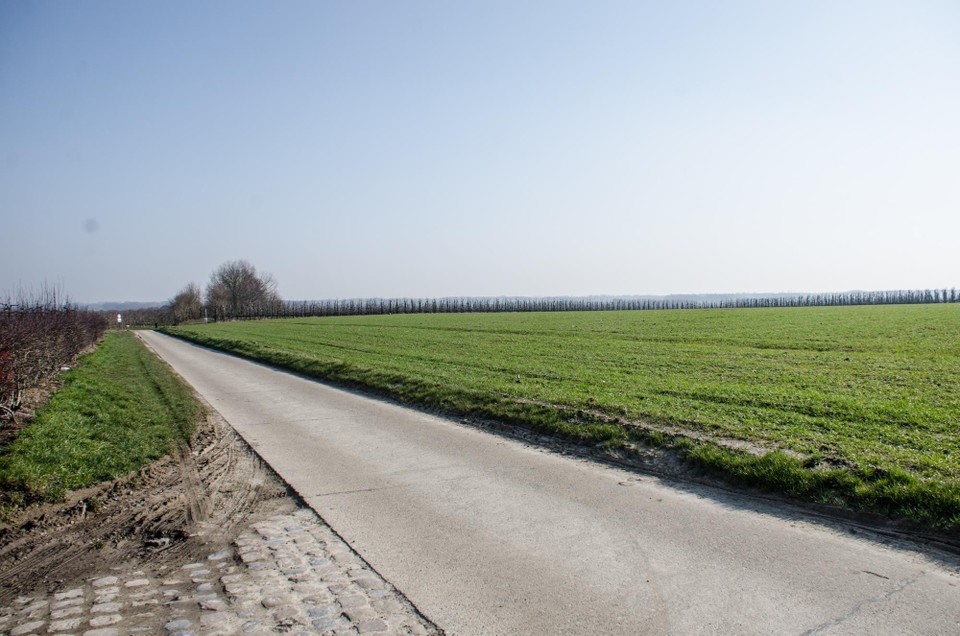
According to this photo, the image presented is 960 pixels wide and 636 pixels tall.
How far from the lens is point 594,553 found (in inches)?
198

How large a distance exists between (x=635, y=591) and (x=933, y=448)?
18.6 ft

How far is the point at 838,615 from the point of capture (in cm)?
392

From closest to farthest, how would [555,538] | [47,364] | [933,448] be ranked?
[555,538], [933,448], [47,364]

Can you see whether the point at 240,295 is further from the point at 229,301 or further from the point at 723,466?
the point at 723,466

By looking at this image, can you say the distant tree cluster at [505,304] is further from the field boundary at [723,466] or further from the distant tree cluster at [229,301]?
the field boundary at [723,466]

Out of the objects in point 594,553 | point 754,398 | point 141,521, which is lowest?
point 141,521

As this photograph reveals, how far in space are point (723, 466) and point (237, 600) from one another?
570cm

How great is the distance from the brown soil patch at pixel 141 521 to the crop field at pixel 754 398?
4.78 metres

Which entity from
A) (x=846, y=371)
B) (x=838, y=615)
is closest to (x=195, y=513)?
(x=838, y=615)

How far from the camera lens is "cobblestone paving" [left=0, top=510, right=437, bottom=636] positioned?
409 cm

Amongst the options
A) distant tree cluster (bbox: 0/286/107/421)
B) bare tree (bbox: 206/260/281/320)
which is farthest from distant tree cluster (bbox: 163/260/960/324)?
distant tree cluster (bbox: 0/286/107/421)

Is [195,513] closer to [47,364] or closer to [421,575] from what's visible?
[421,575]

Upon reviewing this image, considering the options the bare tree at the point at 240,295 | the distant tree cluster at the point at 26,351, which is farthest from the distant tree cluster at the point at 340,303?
the distant tree cluster at the point at 26,351

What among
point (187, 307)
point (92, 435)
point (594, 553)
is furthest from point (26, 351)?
point (187, 307)
